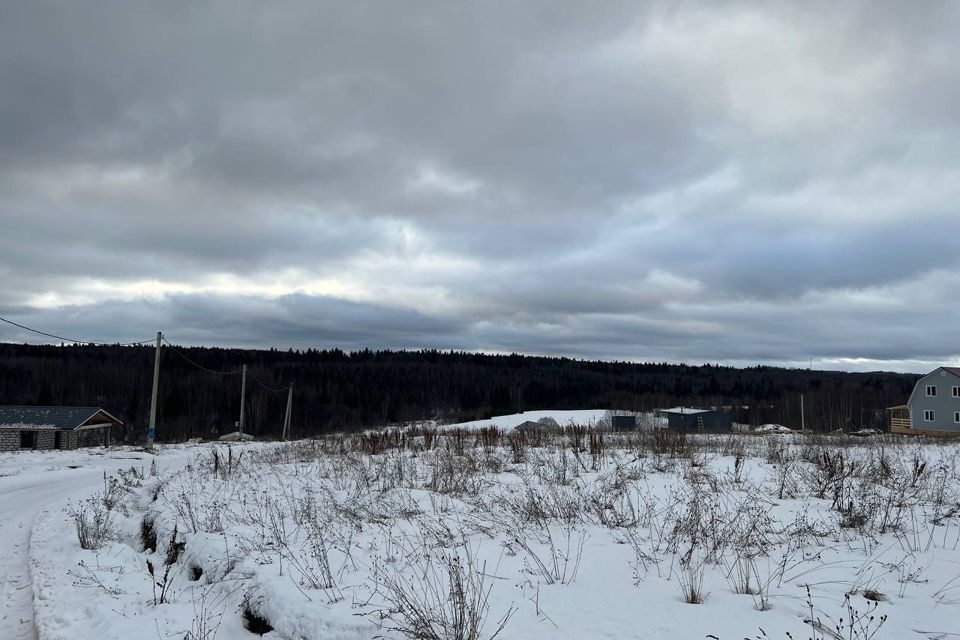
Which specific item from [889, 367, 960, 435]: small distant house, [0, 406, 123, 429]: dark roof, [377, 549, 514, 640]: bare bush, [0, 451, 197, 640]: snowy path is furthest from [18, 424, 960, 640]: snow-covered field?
[889, 367, 960, 435]: small distant house

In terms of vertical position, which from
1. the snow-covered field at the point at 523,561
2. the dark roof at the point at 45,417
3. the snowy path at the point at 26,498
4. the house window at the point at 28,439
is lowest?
the house window at the point at 28,439

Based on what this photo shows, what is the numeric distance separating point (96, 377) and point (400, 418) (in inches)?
2497

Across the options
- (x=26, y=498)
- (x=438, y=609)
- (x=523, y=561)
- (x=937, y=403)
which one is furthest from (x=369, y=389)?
(x=438, y=609)

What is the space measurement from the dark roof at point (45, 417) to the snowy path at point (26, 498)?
27.7m

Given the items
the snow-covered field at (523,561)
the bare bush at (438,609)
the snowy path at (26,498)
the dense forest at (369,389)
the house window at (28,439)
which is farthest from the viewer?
the dense forest at (369,389)

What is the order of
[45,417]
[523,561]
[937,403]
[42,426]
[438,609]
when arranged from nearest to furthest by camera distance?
[438,609], [523,561], [42,426], [45,417], [937,403]

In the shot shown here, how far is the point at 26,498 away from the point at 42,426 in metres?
47.9

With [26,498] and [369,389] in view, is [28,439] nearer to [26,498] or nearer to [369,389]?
[26,498]

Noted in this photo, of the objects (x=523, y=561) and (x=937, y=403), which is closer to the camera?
(x=523, y=561)

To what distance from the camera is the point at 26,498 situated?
1373 centimetres

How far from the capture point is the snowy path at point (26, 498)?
592cm

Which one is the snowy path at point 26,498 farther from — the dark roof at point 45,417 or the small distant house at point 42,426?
the small distant house at point 42,426

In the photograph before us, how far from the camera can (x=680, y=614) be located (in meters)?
4.58

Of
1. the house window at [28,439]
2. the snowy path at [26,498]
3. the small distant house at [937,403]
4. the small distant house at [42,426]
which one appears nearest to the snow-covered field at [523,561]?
the snowy path at [26,498]
